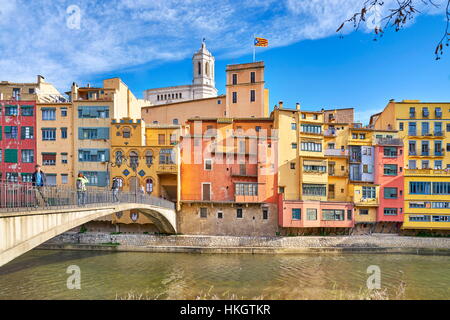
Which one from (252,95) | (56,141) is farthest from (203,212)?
(56,141)

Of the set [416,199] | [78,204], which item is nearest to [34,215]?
[78,204]

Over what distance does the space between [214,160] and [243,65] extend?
672 inches

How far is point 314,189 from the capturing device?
32.1 metres

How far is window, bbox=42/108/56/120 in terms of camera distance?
3256cm

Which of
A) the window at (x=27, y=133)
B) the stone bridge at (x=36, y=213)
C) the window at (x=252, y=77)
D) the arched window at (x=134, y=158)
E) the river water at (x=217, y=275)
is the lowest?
the river water at (x=217, y=275)

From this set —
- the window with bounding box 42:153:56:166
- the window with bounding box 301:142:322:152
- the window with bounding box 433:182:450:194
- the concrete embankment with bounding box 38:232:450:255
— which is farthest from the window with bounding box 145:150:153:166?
the window with bounding box 433:182:450:194

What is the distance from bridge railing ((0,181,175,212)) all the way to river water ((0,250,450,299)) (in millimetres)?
6094

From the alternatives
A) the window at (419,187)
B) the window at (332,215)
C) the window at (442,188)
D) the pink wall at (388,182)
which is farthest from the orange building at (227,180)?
the window at (442,188)

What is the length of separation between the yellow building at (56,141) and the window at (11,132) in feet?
8.59

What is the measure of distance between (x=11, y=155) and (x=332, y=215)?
127ft

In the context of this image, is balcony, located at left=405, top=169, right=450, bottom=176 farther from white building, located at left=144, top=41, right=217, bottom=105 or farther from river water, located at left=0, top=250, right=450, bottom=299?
white building, located at left=144, top=41, right=217, bottom=105

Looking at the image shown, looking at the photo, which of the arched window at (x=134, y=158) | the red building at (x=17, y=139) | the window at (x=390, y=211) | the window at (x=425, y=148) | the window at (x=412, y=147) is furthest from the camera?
the window at (x=412, y=147)

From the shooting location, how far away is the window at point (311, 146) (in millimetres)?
32875

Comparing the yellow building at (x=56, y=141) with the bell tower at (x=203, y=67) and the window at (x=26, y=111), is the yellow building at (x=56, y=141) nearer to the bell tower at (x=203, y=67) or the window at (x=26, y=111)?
the window at (x=26, y=111)
